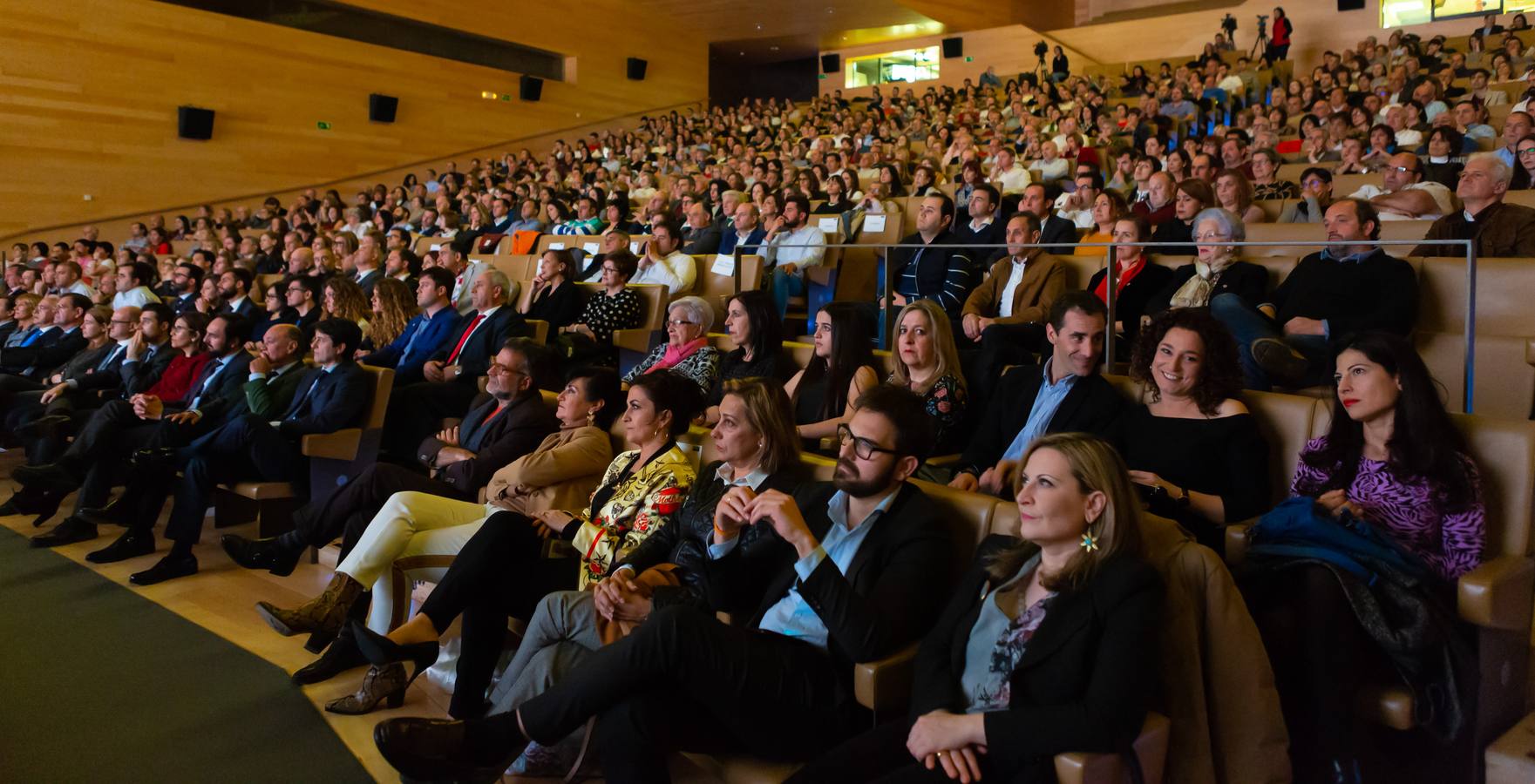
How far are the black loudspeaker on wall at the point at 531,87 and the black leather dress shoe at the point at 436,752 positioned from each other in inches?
532

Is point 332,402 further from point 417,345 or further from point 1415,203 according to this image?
point 1415,203

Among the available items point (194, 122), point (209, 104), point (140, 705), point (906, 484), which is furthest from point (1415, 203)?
point (209, 104)

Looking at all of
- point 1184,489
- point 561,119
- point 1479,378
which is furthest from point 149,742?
point 561,119

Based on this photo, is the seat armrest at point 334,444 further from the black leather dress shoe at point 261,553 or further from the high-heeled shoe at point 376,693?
the high-heeled shoe at point 376,693

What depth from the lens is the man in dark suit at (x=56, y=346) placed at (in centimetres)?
514

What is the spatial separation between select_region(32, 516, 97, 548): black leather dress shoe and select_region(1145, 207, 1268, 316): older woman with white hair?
153 inches

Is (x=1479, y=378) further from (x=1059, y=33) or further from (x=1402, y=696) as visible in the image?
(x=1059, y=33)

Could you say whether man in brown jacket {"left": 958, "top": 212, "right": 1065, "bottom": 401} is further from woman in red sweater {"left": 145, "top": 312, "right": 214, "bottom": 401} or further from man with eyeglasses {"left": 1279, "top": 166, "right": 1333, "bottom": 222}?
woman in red sweater {"left": 145, "top": 312, "right": 214, "bottom": 401}

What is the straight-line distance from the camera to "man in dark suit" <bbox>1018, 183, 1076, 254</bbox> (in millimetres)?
4148

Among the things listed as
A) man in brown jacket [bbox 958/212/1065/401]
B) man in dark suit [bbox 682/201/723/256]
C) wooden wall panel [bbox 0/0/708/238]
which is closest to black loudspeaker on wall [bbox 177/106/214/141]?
wooden wall panel [bbox 0/0/708/238]

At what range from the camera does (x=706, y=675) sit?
60.9 inches

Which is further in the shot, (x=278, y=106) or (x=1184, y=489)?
(x=278, y=106)

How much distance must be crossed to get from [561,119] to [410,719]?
548 inches

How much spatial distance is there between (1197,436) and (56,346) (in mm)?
5528
